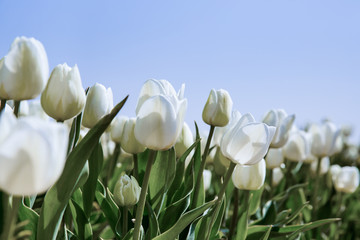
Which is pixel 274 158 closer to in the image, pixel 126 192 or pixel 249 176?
pixel 249 176

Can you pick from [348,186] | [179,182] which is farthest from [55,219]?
[348,186]

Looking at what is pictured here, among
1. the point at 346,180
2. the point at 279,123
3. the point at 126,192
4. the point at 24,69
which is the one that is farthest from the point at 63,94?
the point at 346,180

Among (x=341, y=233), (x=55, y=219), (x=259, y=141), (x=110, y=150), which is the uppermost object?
(x=259, y=141)

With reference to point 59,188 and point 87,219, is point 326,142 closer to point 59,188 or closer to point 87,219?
point 87,219

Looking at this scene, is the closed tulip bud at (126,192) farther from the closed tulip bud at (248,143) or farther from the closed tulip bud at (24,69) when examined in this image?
the closed tulip bud at (24,69)

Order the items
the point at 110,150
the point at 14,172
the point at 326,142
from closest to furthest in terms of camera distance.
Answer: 1. the point at 14,172
2. the point at 326,142
3. the point at 110,150

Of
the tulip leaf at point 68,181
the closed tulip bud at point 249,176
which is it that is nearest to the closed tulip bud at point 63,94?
the tulip leaf at point 68,181
